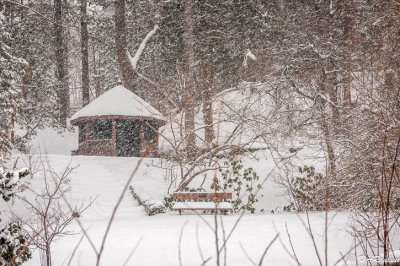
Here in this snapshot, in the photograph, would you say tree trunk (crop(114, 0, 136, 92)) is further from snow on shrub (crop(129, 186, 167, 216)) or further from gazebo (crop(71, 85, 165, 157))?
snow on shrub (crop(129, 186, 167, 216))

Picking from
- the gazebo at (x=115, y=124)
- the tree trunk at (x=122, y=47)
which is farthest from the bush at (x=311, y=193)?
the tree trunk at (x=122, y=47)

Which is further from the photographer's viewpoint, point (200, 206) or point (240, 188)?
point (240, 188)

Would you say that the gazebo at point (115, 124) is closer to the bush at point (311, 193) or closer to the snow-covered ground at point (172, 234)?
the snow-covered ground at point (172, 234)

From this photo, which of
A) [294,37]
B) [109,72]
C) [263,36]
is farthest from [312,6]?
[109,72]

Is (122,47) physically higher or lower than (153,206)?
higher

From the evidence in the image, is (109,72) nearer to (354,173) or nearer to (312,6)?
(312,6)

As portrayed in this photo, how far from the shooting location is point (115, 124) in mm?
17422

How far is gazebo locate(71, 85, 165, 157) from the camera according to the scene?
16719 millimetres

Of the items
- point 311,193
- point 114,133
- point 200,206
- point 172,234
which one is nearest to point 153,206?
point 200,206

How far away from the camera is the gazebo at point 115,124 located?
1672 centimetres

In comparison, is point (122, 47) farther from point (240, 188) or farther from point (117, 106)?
point (240, 188)

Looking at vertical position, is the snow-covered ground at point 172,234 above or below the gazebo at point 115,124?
below

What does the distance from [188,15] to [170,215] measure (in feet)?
32.5

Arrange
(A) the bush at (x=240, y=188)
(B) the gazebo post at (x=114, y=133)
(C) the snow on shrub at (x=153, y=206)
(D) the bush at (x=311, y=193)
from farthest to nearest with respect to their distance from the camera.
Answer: (B) the gazebo post at (x=114, y=133), (A) the bush at (x=240, y=188), (C) the snow on shrub at (x=153, y=206), (D) the bush at (x=311, y=193)
